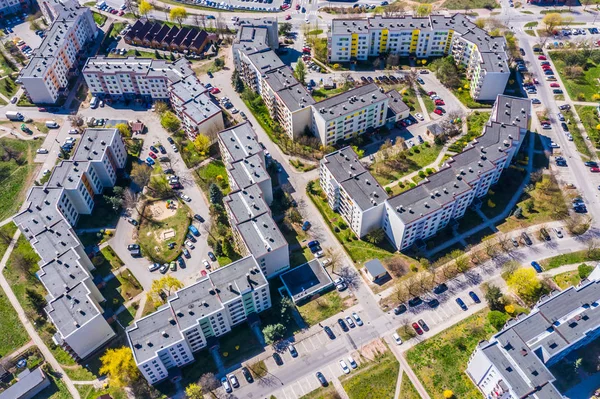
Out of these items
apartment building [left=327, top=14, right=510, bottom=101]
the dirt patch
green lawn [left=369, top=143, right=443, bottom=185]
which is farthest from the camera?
apartment building [left=327, top=14, right=510, bottom=101]

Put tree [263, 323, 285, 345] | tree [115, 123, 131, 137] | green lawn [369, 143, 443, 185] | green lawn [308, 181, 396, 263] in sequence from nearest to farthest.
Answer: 1. tree [263, 323, 285, 345]
2. green lawn [308, 181, 396, 263]
3. green lawn [369, 143, 443, 185]
4. tree [115, 123, 131, 137]

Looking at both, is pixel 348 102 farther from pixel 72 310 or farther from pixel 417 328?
pixel 72 310

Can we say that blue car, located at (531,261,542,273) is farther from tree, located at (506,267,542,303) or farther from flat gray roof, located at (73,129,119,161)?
flat gray roof, located at (73,129,119,161)

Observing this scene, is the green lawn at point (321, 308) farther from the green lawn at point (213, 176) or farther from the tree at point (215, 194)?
the green lawn at point (213, 176)

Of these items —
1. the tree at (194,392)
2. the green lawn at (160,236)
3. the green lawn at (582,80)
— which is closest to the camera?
the tree at (194,392)

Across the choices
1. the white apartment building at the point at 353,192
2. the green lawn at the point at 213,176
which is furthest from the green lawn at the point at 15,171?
the white apartment building at the point at 353,192

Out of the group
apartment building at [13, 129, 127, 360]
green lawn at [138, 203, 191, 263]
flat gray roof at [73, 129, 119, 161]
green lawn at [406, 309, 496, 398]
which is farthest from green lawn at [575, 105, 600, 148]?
flat gray roof at [73, 129, 119, 161]

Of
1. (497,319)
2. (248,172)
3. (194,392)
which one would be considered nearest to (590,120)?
(497,319)
